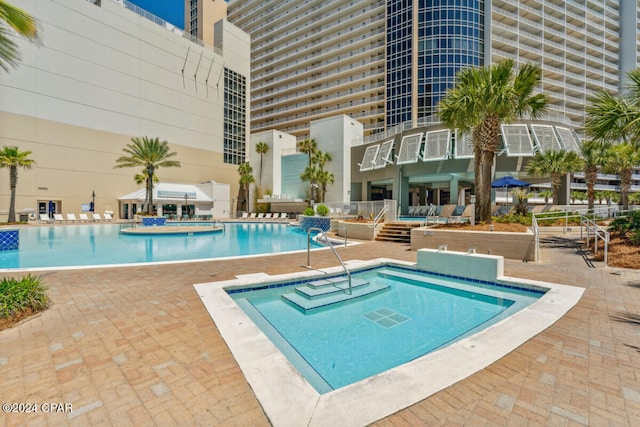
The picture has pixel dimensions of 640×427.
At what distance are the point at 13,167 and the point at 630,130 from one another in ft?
129

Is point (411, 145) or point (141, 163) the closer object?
point (411, 145)

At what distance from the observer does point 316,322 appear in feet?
15.9

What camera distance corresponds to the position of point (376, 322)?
4805 mm

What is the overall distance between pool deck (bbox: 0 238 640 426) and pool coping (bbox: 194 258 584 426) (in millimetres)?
88

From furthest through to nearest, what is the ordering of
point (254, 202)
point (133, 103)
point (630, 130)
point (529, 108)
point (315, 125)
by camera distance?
1. point (254, 202)
2. point (315, 125)
3. point (133, 103)
4. point (529, 108)
5. point (630, 130)

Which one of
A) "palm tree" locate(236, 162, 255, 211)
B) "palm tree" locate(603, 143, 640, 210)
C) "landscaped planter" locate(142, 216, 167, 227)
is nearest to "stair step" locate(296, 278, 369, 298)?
"landscaped planter" locate(142, 216, 167, 227)

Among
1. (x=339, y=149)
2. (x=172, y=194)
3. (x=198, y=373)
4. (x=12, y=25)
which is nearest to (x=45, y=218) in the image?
(x=172, y=194)

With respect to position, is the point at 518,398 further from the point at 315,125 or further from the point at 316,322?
the point at 315,125

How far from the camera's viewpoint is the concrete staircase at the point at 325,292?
5.48 metres

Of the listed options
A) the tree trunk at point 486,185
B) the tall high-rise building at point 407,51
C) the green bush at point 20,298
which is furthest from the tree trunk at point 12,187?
the tall high-rise building at point 407,51

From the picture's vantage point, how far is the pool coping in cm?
219

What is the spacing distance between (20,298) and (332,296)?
16.0 feet

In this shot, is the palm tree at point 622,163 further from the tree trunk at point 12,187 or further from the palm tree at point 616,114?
the tree trunk at point 12,187

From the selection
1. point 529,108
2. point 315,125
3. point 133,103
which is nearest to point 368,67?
point 315,125
